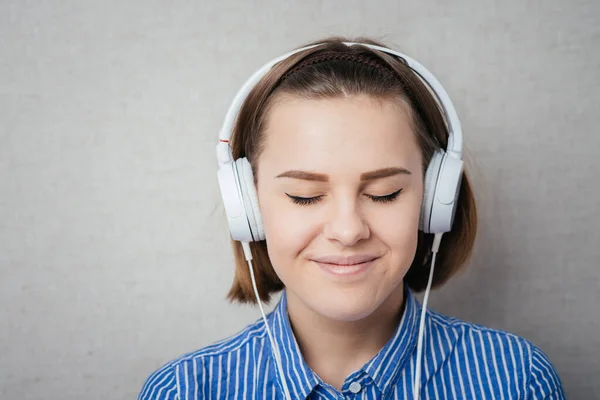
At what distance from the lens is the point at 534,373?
108cm

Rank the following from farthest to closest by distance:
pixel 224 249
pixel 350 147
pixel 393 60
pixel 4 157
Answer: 1. pixel 224 249
2. pixel 4 157
3. pixel 393 60
4. pixel 350 147

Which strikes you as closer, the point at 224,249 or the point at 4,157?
the point at 4,157

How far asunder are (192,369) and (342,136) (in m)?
0.50

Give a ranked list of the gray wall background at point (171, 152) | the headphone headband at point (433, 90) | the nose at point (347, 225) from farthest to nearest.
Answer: the gray wall background at point (171, 152) < the headphone headband at point (433, 90) < the nose at point (347, 225)

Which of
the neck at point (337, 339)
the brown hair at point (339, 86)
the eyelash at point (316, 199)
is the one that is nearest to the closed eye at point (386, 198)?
the eyelash at point (316, 199)

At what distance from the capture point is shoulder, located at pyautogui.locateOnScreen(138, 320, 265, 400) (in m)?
1.04

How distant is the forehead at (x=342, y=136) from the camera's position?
0.89 meters

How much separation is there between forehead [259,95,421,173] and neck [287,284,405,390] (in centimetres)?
28

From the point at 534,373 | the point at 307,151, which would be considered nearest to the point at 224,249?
the point at 307,151

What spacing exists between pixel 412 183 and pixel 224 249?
591 mm

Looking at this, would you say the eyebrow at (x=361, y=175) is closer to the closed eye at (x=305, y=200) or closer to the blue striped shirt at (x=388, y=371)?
the closed eye at (x=305, y=200)

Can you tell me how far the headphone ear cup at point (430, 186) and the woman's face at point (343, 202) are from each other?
47mm

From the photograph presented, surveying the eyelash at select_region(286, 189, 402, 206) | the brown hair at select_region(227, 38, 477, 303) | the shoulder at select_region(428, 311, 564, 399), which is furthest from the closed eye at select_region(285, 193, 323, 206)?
the shoulder at select_region(428, 311, 564, 399)

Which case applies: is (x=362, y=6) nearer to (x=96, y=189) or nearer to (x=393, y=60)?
(x=393, y=60)
